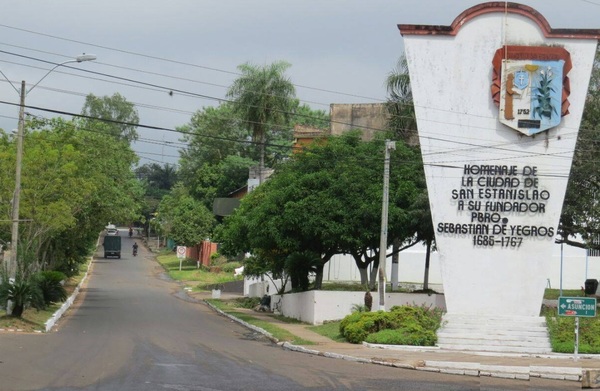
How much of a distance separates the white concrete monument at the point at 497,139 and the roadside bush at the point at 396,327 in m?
1.13

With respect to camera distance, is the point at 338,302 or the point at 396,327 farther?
the point at 338,302

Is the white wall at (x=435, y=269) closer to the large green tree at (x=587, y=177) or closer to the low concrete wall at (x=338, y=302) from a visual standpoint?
the low concrete wall at (x=338, y=302)

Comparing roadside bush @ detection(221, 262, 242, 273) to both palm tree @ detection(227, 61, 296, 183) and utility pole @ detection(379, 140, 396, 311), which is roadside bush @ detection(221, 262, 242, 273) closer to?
palm tree @ detection(227, 61, 296, 183)

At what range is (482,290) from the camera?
104ft

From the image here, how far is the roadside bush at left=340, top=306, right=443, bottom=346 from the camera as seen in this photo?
2967 centimetres

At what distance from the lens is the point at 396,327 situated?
102 feet

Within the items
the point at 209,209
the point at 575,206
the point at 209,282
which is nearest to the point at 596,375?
the point at 575,206

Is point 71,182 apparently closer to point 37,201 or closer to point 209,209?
point 37,201

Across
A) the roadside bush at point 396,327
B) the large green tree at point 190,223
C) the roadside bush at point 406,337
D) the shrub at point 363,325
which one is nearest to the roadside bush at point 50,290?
the shrub at point 363,325

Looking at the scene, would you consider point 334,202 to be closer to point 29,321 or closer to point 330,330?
point 330,330

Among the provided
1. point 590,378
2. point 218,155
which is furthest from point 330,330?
point 218,155

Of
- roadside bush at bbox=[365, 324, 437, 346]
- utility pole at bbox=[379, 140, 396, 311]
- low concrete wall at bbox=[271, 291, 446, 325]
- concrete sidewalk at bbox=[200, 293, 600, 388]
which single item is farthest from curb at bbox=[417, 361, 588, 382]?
low concrete wall at bbox=[271, 291, 446, 325]

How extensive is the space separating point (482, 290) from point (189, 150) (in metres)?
78.8

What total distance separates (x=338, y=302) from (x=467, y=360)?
1328 centimetres
